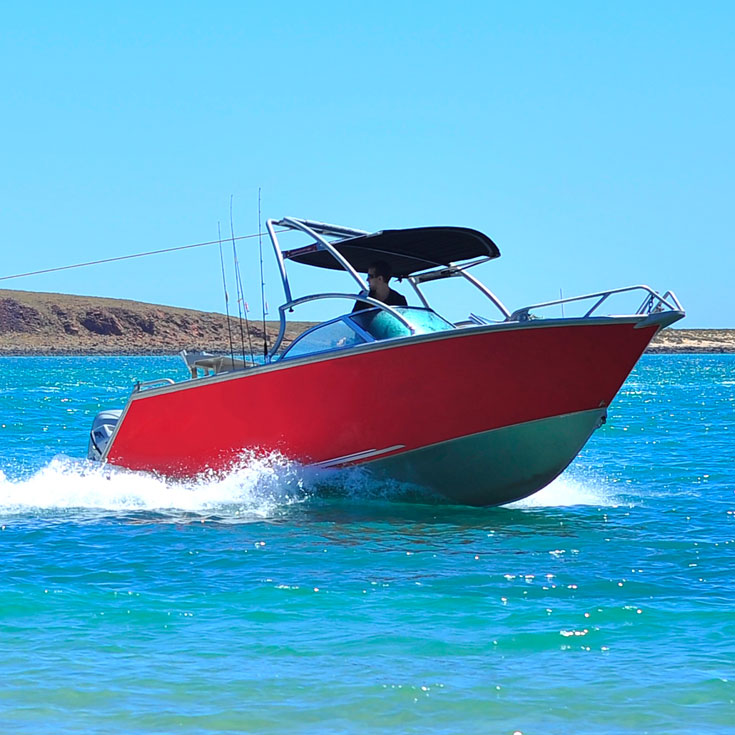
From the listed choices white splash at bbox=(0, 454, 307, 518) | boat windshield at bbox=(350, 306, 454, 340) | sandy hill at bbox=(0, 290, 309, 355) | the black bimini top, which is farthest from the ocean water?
sandy hill at bbox=(0, 290, 309, 355)

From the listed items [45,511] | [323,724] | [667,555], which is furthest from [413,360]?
[323,724]

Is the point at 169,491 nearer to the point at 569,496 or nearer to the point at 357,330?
the point at 357,330

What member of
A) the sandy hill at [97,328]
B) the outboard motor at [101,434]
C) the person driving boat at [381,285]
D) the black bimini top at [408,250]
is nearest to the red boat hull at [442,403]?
the person driving boat at [381,285]

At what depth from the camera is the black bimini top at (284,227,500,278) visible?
11.5m

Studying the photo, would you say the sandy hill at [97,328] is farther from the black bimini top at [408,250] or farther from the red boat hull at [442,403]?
the red boat hull at [442,403]

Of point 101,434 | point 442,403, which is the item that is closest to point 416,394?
point 442,403

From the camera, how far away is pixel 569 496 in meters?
13.3

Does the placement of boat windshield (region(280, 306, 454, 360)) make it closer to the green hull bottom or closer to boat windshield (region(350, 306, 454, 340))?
boat windshield (region(350, 306, 454, 340))

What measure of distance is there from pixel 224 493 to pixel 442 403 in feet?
8.98

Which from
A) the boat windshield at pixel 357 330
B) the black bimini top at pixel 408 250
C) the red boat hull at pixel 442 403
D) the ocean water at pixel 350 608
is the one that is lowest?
the ocean water at pixel 350 608

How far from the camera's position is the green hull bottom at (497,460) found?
10805 millimetres

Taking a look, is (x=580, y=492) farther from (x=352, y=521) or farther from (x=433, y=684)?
(x=433, y=684)

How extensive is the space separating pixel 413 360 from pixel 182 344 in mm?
162607

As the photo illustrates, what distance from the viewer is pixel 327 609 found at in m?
7.41
